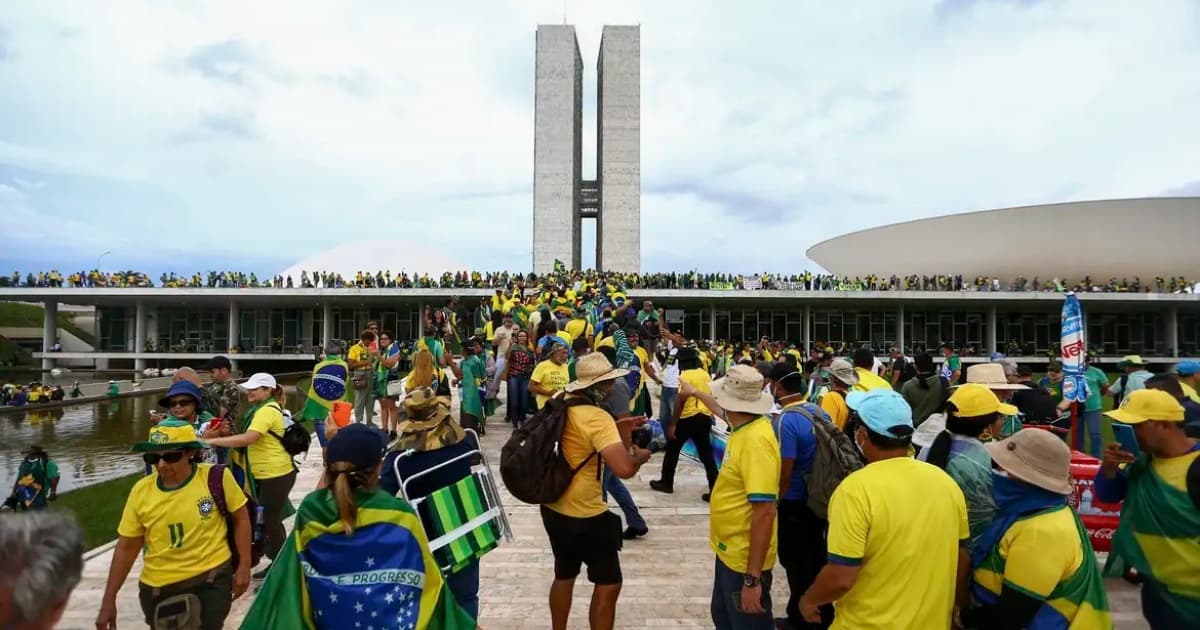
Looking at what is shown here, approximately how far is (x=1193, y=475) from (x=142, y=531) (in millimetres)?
4299

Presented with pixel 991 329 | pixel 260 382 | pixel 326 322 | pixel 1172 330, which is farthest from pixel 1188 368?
pixel 1172 330

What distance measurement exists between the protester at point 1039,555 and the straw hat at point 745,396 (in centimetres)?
96

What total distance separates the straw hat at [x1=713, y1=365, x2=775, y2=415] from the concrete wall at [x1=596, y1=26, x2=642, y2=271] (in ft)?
152

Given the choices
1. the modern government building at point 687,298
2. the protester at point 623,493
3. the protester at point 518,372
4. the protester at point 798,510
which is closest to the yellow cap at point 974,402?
the protester at point 798,510

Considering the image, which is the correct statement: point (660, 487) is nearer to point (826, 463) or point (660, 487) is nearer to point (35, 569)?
point (826, 463)

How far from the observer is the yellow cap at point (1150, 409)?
2.61 meters

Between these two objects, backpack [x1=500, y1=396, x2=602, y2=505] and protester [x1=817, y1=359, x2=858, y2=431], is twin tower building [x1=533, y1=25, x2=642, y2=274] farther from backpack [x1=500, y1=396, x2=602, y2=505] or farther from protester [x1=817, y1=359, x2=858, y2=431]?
backpack [x1=500, y1=396, x2=602, y2=505]

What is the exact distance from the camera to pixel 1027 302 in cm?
3584

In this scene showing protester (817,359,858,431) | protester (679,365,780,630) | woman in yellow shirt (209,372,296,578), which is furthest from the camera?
protester (817,359,858,431)

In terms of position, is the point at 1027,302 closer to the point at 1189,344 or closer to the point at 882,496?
the point at 1189,344

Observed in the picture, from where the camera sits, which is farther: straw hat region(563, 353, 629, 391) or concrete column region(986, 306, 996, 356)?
concrete column region(986, 306, 996, 356)

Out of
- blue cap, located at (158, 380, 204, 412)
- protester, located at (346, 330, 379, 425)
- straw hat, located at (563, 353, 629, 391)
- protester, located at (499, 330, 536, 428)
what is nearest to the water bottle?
blue cap, located at (158, 380, 204, 412)

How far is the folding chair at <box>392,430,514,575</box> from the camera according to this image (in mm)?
2865

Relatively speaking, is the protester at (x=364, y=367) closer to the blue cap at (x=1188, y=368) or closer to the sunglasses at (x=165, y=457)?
the sunglasses at (x=165, y=457)
